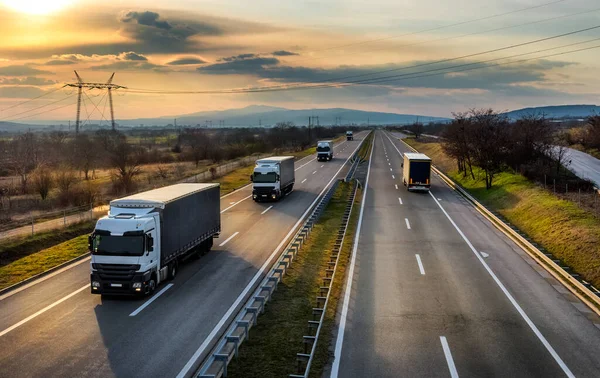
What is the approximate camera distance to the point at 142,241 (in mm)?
17344

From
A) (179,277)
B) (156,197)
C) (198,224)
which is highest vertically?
(156,197)

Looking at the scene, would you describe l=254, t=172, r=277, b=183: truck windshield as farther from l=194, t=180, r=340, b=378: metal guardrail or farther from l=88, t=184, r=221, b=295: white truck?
l=88, t=184, r=221, b=295: white truck

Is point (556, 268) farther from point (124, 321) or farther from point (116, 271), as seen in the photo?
point (116, 271)

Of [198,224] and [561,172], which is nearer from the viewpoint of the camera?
[198,224]

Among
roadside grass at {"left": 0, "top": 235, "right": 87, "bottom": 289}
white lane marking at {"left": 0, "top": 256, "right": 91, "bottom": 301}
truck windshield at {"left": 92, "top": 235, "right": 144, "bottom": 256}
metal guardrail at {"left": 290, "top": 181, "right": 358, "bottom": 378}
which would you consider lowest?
white lane marking at {"left": 0, "top": 256, "right": 91, "bottom": 301}

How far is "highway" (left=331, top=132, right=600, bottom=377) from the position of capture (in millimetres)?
12633

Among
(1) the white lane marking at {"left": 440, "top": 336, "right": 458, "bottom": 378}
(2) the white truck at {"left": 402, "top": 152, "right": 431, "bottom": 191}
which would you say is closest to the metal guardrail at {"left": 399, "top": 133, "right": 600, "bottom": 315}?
(1) the white lane marking at {"left": 440, "top": 336, "right": 458, "bottom": 378}

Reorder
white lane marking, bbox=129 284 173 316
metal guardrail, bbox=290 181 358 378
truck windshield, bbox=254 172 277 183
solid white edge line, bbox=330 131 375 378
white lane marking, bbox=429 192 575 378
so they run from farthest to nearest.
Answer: truck windshield, bbox=254 172 277 183
white lane marking, bbox=129 284 173 316
white lane marking, bbox=429 192 575 378
solid white edge line, bbox=330 131 375 378
metal guardrail, bbox=290 181 358 378

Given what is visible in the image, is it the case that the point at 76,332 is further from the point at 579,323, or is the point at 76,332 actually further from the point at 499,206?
the point at 499,206

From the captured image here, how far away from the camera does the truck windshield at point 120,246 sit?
1720cm

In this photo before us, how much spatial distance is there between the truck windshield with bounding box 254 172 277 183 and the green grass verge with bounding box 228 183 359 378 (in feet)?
48.9

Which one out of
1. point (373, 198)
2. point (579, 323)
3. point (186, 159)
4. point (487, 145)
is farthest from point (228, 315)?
point (186, 159)

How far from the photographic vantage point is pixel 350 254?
2388 centimetres

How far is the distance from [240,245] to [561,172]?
35609 millimetres
